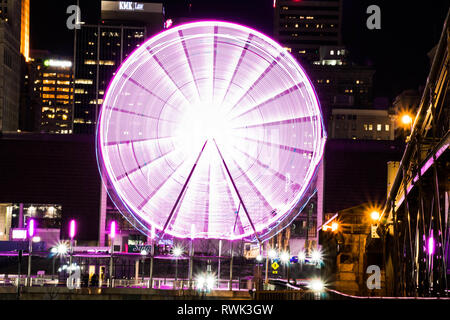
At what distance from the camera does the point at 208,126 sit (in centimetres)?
4259

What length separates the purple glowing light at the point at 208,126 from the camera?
42.0 m

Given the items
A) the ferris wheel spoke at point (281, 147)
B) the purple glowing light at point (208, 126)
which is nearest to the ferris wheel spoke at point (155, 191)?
the purple glowing light at point (208, 126)

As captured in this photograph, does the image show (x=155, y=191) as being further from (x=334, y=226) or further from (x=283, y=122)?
(x=334, y=226)

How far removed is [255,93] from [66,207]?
60.2 m

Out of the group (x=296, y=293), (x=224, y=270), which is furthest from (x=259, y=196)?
(x=224, y=270)

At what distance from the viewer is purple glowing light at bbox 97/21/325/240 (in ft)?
138

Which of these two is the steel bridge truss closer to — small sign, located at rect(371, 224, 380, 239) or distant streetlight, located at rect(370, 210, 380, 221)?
small sign, located at rect(371, 224, 380, 239)

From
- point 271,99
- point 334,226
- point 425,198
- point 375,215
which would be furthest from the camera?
point 334,226

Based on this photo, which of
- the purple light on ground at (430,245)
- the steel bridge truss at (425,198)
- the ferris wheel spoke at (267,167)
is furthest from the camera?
the ferris wheel spoke at (267,167)

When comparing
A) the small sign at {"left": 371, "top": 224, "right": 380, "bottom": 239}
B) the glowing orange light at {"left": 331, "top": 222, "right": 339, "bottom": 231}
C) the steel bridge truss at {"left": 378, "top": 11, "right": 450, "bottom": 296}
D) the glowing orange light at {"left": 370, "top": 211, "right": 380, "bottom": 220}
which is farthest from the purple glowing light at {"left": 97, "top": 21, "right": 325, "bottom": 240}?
the steel bridge truss at {"left": 378, "top": 11, "right": 450, "bottom": 296}

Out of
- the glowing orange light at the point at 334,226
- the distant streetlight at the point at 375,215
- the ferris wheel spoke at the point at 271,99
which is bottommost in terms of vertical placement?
the glowing orange light at the point at 334,226

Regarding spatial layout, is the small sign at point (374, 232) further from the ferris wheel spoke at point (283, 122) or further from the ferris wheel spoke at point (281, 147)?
the ferris wheel spoke at point (283, 122)

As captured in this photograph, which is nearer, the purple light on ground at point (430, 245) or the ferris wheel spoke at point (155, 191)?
the purple light on ground at point (430, 245)

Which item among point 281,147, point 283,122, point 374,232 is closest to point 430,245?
point 374,232
